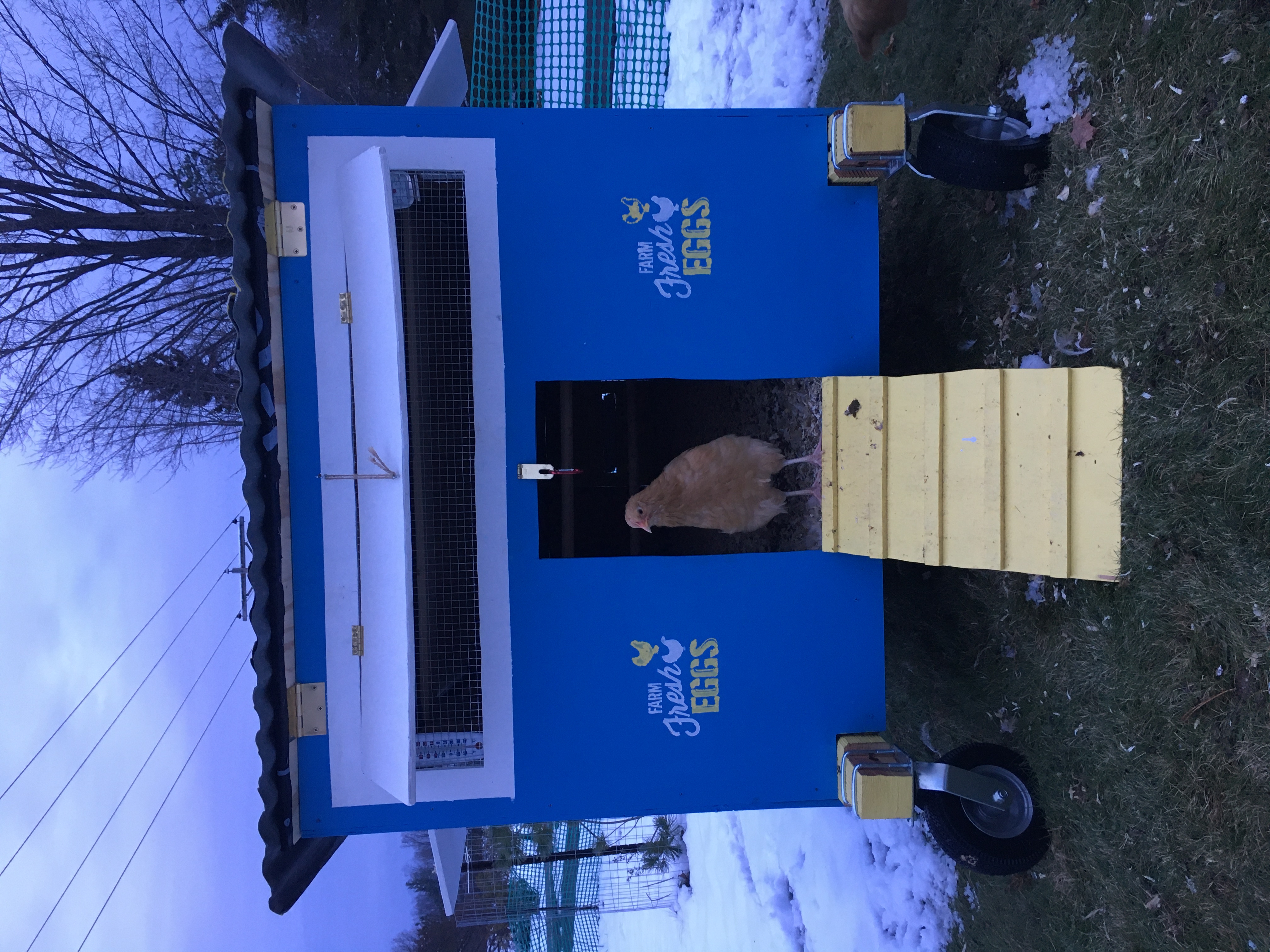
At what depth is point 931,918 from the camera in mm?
4977

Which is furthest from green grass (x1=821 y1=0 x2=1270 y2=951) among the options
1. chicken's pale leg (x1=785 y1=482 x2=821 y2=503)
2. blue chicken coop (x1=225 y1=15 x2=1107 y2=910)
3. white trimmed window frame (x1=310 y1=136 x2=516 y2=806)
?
white trimmed window frame (x1=310 y1=136 x2=516 y2=806)

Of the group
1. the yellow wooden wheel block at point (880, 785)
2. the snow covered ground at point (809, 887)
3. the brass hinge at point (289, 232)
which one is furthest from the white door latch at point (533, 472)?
the snow covered ground at point (809, 887)

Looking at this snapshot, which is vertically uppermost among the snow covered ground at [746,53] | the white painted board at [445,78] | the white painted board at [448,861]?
the snow covered ground at [746,53]

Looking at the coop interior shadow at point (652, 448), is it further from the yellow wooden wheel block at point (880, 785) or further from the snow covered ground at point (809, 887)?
the snow covered ground at point (809, 887)

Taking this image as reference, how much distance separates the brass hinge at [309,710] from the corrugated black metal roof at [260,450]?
0.32 ft

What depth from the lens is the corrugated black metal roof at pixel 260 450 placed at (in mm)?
3312

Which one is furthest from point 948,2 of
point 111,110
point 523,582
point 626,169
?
point 111,110

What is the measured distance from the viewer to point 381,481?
3279 mm

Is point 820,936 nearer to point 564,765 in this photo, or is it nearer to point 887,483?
point 564,765

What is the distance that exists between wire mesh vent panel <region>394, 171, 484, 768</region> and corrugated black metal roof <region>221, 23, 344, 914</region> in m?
0.68

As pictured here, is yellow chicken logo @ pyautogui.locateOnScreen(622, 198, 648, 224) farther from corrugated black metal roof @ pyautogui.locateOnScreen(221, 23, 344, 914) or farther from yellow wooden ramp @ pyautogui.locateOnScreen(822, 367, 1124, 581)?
corrugated black metal roof @ pyautogui.locateOnScreen(221, 23, 344, 914)

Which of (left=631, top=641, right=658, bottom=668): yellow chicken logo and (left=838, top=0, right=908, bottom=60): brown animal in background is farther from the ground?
(left=838, top=0, right=908, bottom=60): brown animal in background

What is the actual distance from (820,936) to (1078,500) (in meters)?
4.72

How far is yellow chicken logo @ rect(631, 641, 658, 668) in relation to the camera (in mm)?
3854
